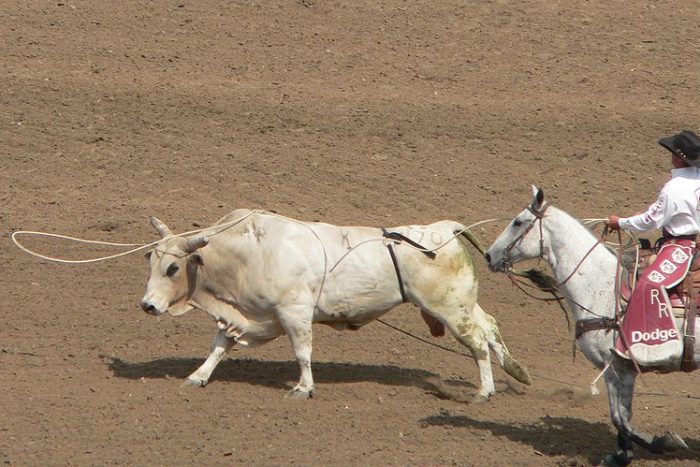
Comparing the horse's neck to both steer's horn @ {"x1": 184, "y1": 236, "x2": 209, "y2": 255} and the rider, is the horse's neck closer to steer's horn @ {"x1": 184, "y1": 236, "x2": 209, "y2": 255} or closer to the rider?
the rider

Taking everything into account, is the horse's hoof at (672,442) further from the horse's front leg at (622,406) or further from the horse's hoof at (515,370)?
the horse's hoof at (515,370)

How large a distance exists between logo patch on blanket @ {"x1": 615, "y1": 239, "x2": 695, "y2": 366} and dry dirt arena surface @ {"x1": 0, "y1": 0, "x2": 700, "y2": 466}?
42.9 inches

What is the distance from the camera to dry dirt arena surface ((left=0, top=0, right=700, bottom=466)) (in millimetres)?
10805

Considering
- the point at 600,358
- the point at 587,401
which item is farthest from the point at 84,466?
the point at 587,401

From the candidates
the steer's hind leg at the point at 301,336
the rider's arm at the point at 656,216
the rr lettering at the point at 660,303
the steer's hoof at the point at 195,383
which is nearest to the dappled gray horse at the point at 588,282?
the rr lettering at the point at 660,303

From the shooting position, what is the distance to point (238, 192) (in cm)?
1692

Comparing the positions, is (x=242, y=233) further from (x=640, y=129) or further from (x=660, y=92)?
(x=660, y=92)

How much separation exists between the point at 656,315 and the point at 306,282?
3.54m

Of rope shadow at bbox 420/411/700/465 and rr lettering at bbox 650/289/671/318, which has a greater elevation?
rr lettering at bbox 650/289/671/318

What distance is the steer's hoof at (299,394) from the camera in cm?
1154

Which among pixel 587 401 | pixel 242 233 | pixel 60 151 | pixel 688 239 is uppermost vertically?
pixel 688 239

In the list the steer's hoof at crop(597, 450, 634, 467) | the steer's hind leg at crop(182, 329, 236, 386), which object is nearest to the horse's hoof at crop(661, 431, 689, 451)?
the steer's hoof at crop(597, 450, 634, 467)

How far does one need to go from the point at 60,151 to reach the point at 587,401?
8.86m

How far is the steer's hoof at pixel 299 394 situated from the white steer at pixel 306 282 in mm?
13
